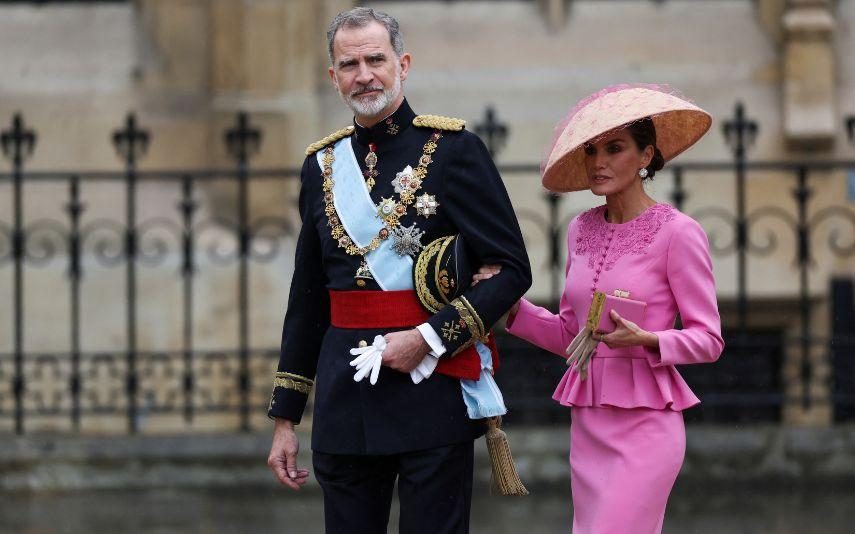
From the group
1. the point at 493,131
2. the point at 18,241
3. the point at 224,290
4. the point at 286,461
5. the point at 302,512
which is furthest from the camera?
the point at 224,290

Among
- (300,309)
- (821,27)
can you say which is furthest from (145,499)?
(821,27)

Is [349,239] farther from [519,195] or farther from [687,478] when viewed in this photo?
[519,195]

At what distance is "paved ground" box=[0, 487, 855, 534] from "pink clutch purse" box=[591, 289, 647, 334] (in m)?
3.67

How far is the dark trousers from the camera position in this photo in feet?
14.1

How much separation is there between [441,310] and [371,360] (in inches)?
8.0

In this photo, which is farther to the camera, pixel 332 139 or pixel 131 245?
pixel 131 245

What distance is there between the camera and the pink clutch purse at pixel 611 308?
4.32 meters

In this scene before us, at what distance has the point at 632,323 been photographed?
4305 millimetres

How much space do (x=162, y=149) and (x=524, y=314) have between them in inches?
275

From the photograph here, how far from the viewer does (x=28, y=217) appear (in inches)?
439

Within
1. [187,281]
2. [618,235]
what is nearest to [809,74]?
[187,281]

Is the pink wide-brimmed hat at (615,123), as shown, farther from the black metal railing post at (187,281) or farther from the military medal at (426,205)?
the black metal railing post at (187,281)

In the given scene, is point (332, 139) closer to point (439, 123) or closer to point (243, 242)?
point (439, 123)

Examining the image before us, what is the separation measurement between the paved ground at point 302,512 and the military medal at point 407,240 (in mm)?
3725
